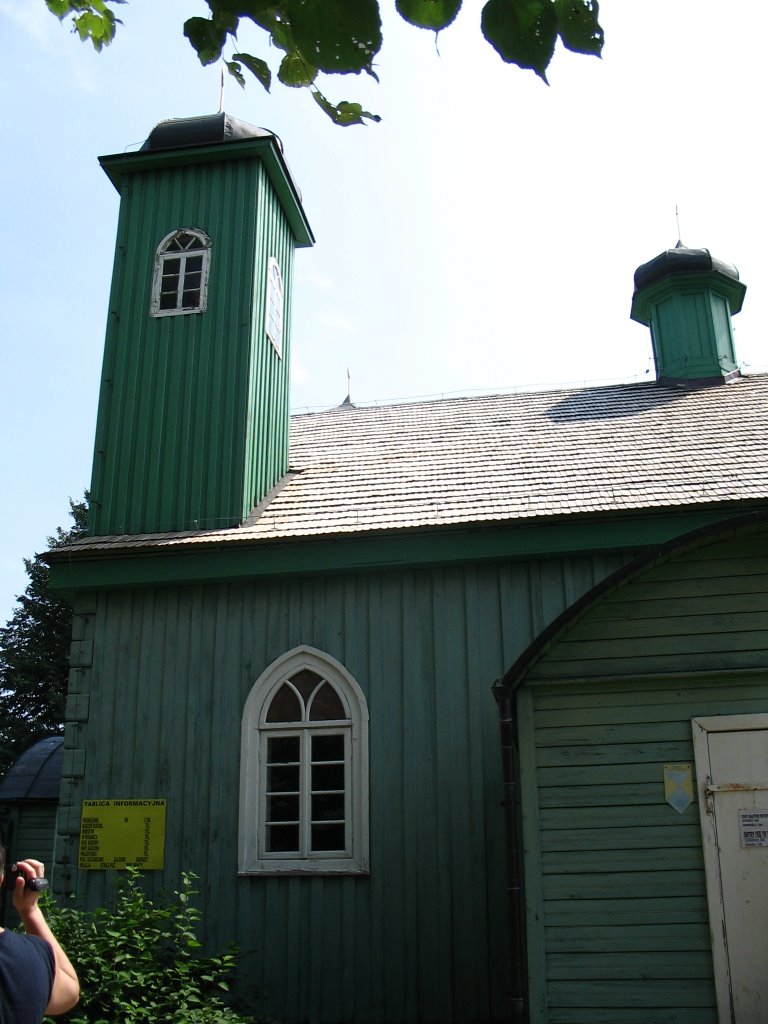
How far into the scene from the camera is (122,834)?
31.8ft

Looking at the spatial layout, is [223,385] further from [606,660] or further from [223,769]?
[606,660]

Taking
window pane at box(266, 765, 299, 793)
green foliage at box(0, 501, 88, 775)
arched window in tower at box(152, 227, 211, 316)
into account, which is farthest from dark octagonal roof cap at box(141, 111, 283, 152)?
green foliage at box(0, 501, 88, 775)

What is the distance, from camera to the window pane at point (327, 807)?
30.9ft

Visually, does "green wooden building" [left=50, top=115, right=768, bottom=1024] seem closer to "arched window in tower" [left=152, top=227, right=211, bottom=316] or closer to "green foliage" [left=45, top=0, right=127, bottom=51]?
"arched window in tower" [left=152, top=227, right=211, bottom=316]

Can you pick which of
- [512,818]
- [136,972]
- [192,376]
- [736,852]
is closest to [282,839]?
[136,972]

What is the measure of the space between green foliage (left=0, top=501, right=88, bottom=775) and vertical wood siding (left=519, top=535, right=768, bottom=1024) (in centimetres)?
2426

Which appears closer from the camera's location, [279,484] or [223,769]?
[223,769]

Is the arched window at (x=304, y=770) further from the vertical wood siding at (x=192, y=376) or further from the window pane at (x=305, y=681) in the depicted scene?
the vertical wood siding at (x=192, y=376)

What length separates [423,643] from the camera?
9633 mm

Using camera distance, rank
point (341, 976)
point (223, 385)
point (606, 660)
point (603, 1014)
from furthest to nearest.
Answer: point (223, 385), point (341, 976), point (606, 660), point (603, 1014)

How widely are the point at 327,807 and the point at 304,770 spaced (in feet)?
1.30

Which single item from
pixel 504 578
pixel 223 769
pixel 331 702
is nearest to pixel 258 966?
pixel 223 769

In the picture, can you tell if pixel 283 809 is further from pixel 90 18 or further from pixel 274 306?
pixel 90 18

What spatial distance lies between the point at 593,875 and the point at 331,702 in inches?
125
